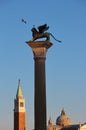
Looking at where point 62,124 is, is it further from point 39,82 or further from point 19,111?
point 39,82

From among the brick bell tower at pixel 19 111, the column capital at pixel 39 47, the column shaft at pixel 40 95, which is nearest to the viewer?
the column shaft at pixel 40 95

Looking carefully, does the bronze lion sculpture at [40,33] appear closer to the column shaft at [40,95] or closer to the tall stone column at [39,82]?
the tall stone column at [39,82]

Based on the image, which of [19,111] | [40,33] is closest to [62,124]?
[19,111]

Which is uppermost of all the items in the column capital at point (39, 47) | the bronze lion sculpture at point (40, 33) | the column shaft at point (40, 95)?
the bronze lion sculpture at point (40, 33)

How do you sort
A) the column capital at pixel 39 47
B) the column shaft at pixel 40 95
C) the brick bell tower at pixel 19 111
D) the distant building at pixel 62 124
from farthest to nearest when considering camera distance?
the distant building at pixel 62 124 < the brick bell tower at pixel 19 111 < the column capital at pixel 39 47 < the column shaft at pixel 40 95

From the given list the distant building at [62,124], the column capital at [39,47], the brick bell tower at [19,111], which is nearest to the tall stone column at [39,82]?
the column capital at [39,47]

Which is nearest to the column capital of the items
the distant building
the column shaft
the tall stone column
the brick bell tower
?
the tall stone column

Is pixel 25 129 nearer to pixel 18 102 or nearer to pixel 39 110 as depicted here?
pixel 18 102

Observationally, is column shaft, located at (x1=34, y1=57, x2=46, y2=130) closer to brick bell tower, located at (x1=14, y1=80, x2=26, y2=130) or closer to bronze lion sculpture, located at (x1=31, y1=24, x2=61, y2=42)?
bronze lion sculpture, located at (x1=31, y1=24, x2=61, y2=42)

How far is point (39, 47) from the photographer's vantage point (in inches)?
908

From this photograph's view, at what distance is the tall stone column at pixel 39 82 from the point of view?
870 inches

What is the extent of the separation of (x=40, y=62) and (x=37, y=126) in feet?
9.70

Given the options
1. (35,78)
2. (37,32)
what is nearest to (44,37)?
(37,32)

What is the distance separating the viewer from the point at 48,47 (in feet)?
76.1
